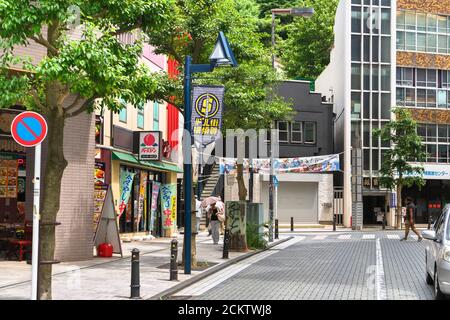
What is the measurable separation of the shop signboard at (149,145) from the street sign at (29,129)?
695 inches

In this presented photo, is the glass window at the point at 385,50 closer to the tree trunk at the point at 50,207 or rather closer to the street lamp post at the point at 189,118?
the street lamp post at the point at 189,118

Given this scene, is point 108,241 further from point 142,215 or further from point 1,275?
point 142,215

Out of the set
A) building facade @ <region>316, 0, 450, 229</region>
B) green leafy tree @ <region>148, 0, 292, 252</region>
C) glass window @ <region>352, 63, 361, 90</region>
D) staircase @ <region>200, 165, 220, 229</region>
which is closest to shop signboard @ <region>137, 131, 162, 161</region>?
green leafy tree @ <region>148, 0, 292, 252</region>

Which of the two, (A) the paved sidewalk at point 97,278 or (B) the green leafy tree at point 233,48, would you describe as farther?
(B) the green leafy tree at point 233,48

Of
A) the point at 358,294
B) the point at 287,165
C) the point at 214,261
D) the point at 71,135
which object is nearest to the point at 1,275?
the point at 71,135

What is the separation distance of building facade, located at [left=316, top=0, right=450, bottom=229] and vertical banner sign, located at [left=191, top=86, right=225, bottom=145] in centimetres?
3139

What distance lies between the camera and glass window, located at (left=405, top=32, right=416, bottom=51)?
170 ft

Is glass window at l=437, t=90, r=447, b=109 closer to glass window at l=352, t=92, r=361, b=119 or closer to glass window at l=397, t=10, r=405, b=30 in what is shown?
glass window at l=397, t=10, r=405, b=30

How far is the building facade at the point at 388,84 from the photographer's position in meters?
49.5

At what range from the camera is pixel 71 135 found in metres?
19.3

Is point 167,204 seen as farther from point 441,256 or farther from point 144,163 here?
point 441,256

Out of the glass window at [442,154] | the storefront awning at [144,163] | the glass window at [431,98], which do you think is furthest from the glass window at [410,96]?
Answer: the storefront awning at [144,163]

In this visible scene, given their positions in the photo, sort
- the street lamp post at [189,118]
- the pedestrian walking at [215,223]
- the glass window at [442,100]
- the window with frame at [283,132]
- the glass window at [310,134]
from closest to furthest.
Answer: the street lamp post at [189,118], the pedestrian walking at [215,223], the window with frame at [283,132], the glass window at [310,134], the glass window at [442,100]

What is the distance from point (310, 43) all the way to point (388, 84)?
52.2ft
